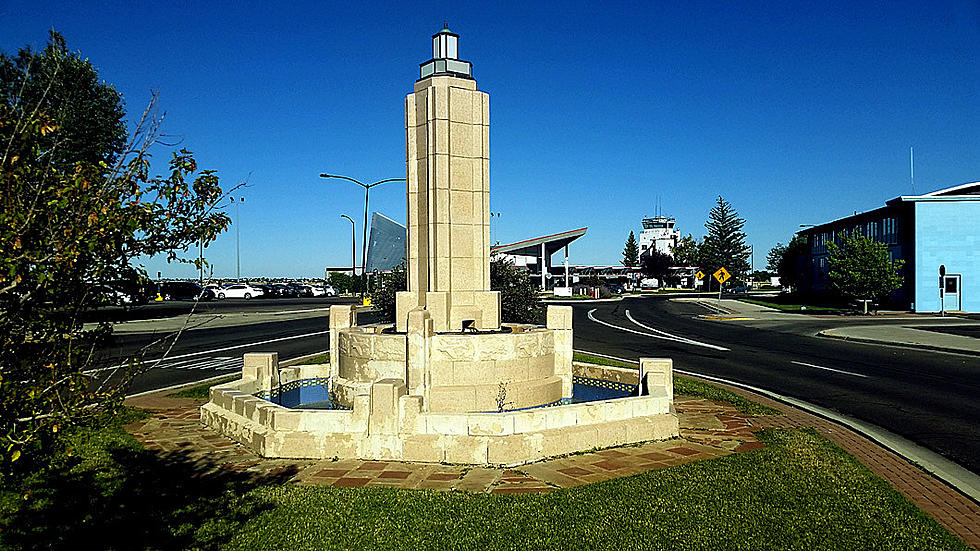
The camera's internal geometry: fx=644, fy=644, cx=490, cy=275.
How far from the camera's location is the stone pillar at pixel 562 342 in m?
12.7

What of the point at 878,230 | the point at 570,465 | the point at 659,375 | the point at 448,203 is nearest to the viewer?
the point at 570,465

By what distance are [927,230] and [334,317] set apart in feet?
151

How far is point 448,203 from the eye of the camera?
500 inches

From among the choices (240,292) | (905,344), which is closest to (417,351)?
(905,344)

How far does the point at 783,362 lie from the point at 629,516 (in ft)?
53.3

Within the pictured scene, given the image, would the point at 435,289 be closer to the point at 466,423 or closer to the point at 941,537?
the point at 466,423

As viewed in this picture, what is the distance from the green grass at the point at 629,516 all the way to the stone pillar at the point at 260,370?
17.8 feet

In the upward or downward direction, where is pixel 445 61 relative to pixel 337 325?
upward

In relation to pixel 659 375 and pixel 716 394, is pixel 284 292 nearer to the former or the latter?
pixel 716 394

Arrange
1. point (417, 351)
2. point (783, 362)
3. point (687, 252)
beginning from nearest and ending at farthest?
point (417, 351), point (783, 362), point (687, 252)

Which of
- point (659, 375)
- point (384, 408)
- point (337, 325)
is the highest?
point (337, 325)

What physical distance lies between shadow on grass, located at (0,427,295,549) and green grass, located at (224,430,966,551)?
0.39 metres

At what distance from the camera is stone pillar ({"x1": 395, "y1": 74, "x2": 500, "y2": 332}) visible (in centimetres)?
1265

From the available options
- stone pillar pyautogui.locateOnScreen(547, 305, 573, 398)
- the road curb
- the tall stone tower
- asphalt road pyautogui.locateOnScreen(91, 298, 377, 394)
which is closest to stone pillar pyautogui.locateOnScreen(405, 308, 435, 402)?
the tall stone tower
